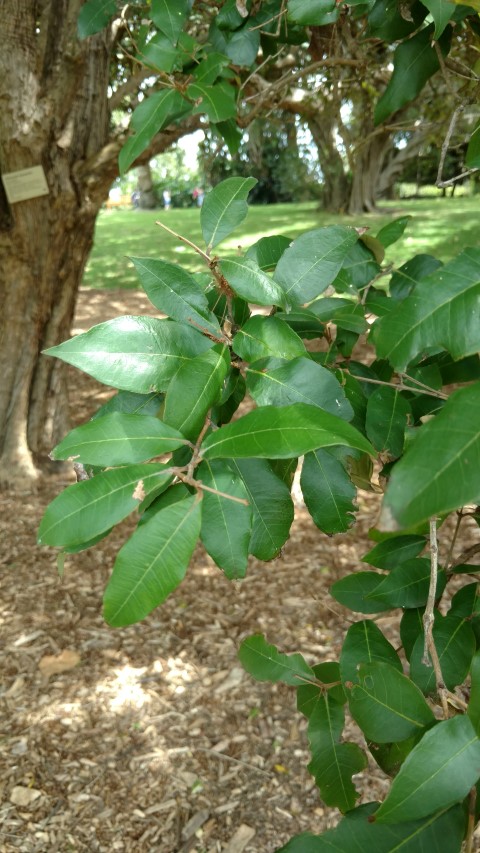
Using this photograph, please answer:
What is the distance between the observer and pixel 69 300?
3697 mm

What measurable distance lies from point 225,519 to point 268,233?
10.4 metres

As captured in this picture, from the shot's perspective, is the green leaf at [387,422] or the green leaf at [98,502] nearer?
the green leaf at [98,502]

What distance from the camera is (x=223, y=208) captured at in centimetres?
89

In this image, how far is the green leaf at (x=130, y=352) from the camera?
0.73m

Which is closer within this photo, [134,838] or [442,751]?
[442,751]

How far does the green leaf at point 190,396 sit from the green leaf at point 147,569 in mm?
127

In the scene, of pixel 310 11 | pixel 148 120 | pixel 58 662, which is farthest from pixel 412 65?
pixel 58 662

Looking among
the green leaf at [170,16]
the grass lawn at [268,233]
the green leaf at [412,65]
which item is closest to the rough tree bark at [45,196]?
the green leaf at [170,16]

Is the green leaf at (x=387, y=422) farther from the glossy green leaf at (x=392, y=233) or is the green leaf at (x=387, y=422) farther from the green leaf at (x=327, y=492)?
the glossy green leaf at (x=392, y=233)

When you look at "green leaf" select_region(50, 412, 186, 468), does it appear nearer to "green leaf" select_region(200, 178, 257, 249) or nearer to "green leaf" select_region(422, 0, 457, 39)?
"green leaf" select_region(200, 178, 257, 249)

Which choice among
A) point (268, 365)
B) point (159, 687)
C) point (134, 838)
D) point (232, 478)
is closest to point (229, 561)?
point (232, 478)

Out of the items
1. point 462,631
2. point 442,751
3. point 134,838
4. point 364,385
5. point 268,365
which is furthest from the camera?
point 134,838

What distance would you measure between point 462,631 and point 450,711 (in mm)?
219

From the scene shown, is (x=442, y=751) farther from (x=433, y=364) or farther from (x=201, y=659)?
(x=201, y=659)
